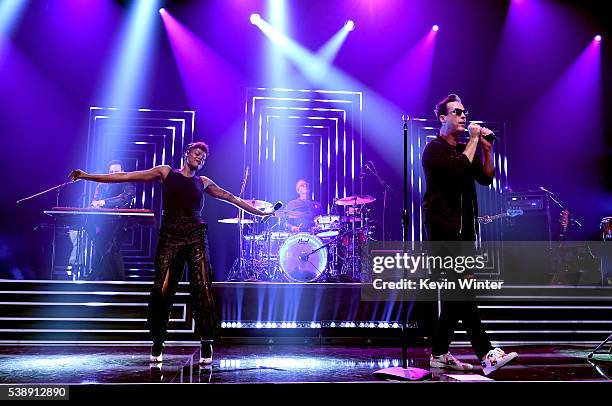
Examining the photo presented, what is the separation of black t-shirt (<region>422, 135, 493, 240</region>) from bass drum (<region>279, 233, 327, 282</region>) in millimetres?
4520

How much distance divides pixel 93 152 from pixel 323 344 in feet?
20.0

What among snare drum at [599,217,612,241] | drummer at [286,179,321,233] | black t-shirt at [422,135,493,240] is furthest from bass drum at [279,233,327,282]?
snare drum at [599,217,612,241]

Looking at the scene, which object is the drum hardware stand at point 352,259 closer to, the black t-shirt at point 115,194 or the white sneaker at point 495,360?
the black t-shirt at point 115,194

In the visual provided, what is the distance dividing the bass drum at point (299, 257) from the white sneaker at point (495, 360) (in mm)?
4887

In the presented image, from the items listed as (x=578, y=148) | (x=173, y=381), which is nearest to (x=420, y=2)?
(x=578, y=148)

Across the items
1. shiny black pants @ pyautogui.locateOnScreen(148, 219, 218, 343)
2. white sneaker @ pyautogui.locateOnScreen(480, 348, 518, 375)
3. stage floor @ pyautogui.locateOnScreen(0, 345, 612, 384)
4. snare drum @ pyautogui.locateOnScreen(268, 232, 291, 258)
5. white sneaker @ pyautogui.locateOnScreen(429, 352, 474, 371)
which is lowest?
stage floor @ pyautogui.locateOnScreen(0, 345, 612, 384)

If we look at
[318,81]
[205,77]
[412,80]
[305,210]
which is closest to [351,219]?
[305,210]

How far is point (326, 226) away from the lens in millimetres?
8820

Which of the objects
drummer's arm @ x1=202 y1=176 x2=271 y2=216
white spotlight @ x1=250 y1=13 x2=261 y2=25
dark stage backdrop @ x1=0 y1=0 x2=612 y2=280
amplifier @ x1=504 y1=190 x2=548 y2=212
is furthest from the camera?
white spotlight @ x1=250 y1=13 x2=261 y2=25

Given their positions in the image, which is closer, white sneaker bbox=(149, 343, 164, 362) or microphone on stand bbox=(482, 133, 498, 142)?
microphone on stand bbox=(482, 133, 498, 142)

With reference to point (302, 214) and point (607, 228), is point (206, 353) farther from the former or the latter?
point (607, 228)

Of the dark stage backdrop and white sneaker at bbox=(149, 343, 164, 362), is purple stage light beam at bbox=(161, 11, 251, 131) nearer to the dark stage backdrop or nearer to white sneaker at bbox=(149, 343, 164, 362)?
the dark stage backdrop

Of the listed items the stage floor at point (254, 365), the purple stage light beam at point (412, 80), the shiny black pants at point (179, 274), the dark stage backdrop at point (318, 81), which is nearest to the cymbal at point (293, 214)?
the dark stage backdrop at point (318, 81)

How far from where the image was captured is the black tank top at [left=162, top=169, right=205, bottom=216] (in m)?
4.68
